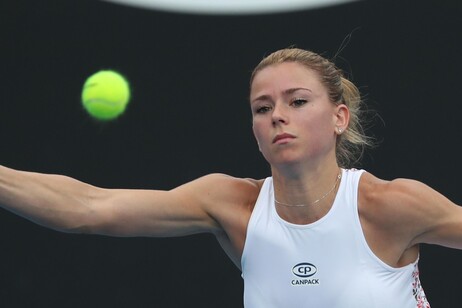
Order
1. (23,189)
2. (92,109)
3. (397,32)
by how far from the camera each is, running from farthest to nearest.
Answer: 1. (397,32)
2. (92,109)
3. (23,189)

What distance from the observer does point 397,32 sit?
→ 4.80 m

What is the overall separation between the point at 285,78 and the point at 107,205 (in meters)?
0.73

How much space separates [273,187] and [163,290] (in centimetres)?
200

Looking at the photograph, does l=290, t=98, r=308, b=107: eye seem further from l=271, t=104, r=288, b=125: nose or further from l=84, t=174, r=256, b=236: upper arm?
l=84, t=174, r=256, b=236: upper arm

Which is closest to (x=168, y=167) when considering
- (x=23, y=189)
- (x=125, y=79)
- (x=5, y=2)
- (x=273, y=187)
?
(x=125, y=79)

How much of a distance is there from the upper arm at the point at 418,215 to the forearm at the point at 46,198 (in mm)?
945

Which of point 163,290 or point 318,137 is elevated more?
point 318,137

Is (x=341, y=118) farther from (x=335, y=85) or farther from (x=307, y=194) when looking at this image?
(x=307, y=194)

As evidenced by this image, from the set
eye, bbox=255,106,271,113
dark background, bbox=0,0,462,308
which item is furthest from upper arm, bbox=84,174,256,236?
dark background, bbox=0,0,462,308

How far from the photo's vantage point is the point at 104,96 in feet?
14.3

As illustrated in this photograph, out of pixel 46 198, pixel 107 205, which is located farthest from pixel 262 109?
pixel 46 198

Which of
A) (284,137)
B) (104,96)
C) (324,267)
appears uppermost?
(104,96)

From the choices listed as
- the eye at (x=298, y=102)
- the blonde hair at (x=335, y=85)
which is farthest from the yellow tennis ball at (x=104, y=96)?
the eye at (x=298, y=102)

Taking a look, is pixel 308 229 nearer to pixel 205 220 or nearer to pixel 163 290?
pixel 205 220
